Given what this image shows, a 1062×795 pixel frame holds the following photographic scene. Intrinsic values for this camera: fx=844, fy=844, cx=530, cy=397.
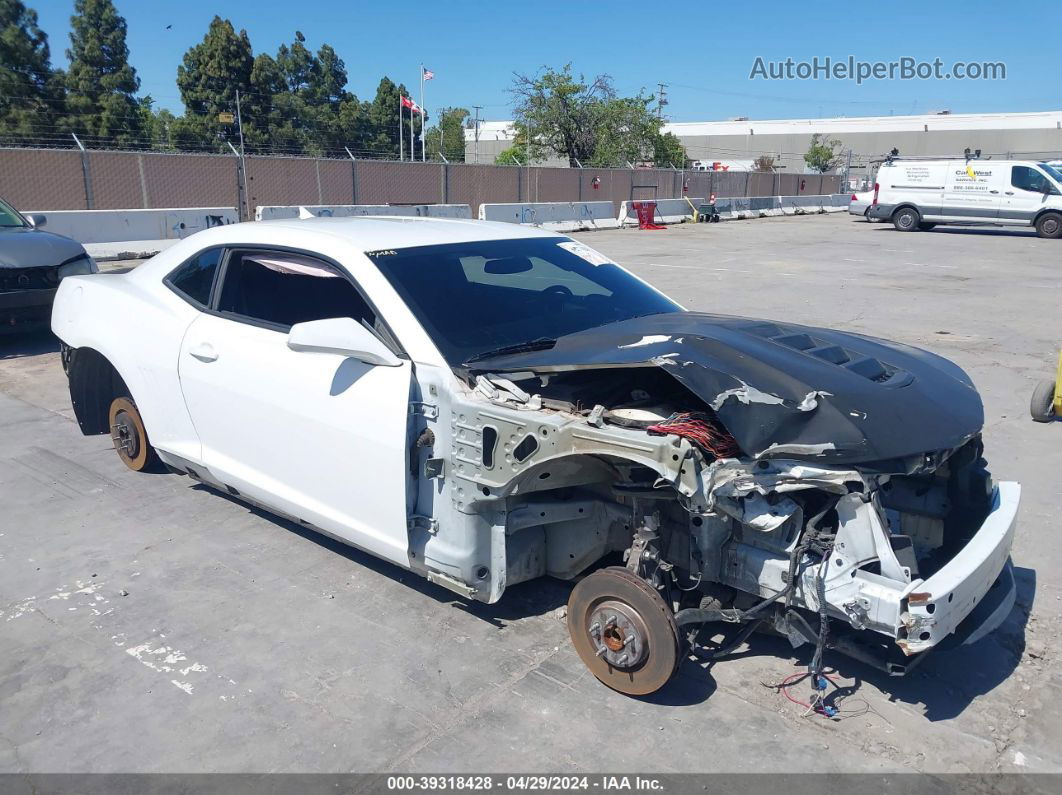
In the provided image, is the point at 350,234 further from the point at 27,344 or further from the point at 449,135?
the point at 449,135

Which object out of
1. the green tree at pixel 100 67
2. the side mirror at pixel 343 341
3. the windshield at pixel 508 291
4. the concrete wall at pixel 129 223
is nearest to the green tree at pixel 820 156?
the green tree at pixel 100 67

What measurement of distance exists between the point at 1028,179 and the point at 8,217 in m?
25.4

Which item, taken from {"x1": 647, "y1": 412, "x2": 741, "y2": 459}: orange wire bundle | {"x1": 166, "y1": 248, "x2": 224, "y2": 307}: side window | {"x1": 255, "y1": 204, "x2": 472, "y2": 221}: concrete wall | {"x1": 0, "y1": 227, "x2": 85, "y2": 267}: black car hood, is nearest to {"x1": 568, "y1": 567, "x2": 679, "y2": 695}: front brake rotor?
{"x1": 647, "y1": 412, "x2": 741, "y2": 459}: orange wire bundle

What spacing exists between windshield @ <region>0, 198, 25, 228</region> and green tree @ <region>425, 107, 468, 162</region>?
208 feet

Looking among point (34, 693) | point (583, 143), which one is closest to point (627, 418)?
point (34, 693)

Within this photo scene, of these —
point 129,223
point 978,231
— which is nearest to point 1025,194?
point 978,231

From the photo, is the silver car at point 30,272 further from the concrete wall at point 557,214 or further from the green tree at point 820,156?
the green tree at point 820,156

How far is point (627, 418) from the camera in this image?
9.89 ft

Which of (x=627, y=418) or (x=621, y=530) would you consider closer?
(x=627, y=418)

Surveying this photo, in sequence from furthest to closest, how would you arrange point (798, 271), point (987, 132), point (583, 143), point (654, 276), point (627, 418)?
point (987, 132) → point (583, 143) → point (798, 271) → point (654, 276) → point (627, 418)

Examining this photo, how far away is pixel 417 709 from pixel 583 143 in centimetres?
4845

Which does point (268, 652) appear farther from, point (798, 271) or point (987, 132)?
point (987, 132)

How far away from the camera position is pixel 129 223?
16.5 m

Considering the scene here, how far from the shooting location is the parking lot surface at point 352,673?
2.89 metres
